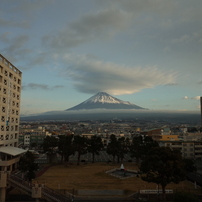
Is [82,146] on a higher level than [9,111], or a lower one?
lower

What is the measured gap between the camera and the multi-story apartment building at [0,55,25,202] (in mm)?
34656

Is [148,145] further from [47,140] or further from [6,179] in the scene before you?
[6,179]

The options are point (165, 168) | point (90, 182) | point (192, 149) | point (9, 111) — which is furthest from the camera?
point (192, 149)

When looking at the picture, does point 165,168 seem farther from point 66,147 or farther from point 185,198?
point 66,147

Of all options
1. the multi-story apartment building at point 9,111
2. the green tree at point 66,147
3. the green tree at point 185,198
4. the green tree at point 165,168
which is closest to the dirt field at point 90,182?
the green tree at point 66,147

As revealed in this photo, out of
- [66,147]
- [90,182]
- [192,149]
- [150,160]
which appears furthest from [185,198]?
[192,149]

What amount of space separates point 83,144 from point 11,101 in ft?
59.3

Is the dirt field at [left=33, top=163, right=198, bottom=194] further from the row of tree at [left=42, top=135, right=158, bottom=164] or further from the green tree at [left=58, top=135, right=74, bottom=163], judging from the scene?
the row of tree at [left=42, top=135, right=158, bottom=164]

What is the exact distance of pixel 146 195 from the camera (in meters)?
24.3

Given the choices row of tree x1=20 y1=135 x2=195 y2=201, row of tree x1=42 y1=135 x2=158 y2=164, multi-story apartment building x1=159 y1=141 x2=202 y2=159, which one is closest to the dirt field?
row of tree x1=20 y1=135 x2=195 y2=201

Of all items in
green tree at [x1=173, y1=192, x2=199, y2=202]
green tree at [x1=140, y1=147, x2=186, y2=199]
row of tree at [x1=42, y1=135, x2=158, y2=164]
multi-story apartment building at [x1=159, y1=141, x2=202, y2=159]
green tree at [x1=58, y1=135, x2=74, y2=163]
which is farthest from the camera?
multi-story apartment building at [x1=159, y1=141, x2=202, y2=159]

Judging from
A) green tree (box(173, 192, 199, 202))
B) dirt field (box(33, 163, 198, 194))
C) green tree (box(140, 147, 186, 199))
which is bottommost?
dirt field (box(33, 163, 198, 194))

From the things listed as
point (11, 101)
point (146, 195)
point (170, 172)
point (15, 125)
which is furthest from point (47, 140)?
point (170, 172)

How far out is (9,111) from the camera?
131 ft
